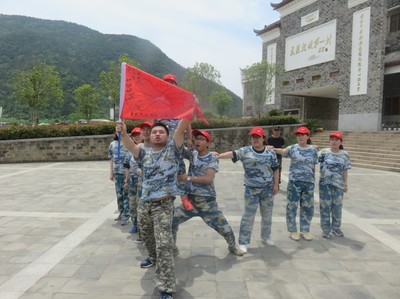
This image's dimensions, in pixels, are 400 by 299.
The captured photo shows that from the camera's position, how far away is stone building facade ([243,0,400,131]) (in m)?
19.5

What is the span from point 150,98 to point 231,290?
7.37 ft

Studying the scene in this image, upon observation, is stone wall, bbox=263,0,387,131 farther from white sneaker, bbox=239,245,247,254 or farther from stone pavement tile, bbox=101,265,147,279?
stone pavement tile, bbox=101,265,147,279

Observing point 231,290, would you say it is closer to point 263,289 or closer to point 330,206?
point 263,289

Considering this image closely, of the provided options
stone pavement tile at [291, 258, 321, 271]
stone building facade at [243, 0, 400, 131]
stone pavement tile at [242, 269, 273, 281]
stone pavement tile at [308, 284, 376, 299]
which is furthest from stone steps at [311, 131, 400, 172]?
stone pavement tile at [242, 269, 273, 281]

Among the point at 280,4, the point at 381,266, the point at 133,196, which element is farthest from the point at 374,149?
the point at 280,4

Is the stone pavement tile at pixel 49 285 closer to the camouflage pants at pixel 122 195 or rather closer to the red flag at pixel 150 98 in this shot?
the red flag at pixel 150 98

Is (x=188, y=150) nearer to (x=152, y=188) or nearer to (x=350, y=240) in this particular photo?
(x=152, y=188)

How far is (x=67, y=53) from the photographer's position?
8269 cm

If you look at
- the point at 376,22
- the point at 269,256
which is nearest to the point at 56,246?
the point at 269,256

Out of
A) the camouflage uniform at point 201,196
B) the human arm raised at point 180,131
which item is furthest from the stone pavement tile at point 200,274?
the human arm raised at point 180,131

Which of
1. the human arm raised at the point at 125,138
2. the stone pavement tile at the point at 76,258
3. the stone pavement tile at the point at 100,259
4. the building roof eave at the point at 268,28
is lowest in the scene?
the stone pavement tile at the point at 76,258

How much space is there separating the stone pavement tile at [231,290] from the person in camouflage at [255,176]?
2.84 feet

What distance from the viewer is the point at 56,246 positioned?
174 inches

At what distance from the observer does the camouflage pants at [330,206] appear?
4871mm
